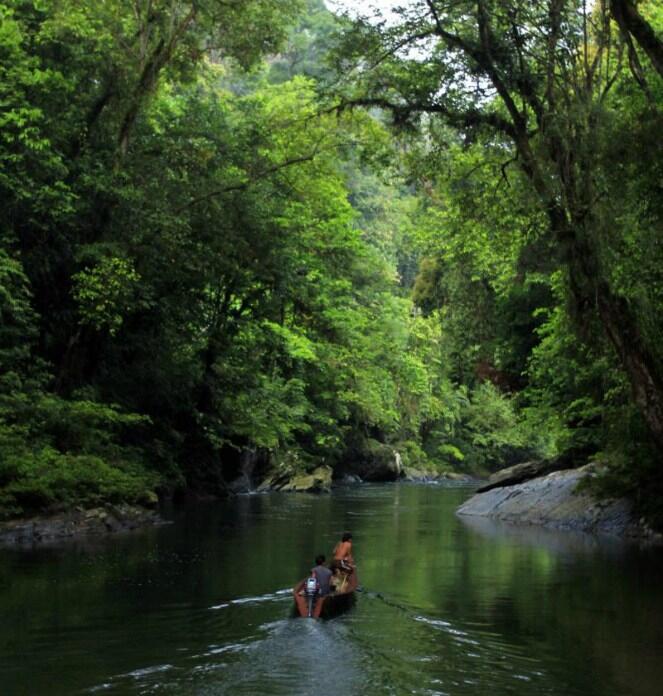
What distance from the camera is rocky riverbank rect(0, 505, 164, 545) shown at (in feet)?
67.9

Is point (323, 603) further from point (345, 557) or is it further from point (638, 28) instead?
point (638, 28)

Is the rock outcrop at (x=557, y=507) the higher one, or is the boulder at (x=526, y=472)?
the boulder at (x=526, y=472)

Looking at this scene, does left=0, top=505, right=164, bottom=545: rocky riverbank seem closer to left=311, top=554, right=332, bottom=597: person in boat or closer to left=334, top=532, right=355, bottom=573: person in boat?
left=334, top=532, right=355, bottom=573: person in boat

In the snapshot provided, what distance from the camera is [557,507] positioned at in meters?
27.7

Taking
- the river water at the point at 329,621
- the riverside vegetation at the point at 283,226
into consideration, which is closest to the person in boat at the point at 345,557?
the river water at the point at 329,621

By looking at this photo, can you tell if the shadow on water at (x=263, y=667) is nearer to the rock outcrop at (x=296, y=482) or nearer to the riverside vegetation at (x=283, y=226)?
the riverside vegetation at (x=283, y=226)

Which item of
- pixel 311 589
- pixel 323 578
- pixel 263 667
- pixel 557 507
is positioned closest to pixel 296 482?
pixel 557 507

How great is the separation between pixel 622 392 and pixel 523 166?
20.1 ft

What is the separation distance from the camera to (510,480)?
33281 millimetres

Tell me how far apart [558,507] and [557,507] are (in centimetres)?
5

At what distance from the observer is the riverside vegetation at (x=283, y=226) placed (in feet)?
57.4

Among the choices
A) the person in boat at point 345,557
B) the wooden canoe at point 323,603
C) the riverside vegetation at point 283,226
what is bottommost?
the wooden canoe at point 323,603

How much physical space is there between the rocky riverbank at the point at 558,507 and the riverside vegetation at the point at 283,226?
758 mm

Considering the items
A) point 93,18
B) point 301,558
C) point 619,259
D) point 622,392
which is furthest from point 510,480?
point 93,18
